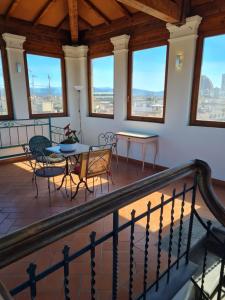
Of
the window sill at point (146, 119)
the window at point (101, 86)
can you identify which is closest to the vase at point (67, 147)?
the window sill at point (146, 119)

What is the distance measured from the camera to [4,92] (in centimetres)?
481

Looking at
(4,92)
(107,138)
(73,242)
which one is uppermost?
(4,92)

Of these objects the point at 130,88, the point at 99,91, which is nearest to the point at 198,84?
the point at 130,88

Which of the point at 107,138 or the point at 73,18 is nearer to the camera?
the point at 73,18

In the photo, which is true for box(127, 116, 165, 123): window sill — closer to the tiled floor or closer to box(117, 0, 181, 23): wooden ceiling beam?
the tiled floor

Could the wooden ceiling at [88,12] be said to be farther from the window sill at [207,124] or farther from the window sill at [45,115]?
the window sill at [45,115]

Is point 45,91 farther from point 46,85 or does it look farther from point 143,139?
point 143,139

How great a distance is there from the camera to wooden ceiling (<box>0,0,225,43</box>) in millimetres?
3479

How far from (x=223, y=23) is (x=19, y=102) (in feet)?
13.6

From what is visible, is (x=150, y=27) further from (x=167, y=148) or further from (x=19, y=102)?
(x=19, y=102)

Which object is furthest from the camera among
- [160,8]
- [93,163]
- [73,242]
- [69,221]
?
[160,8]

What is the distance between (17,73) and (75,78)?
1.52m

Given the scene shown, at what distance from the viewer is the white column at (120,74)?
185 inches

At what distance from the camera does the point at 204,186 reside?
1.30m
